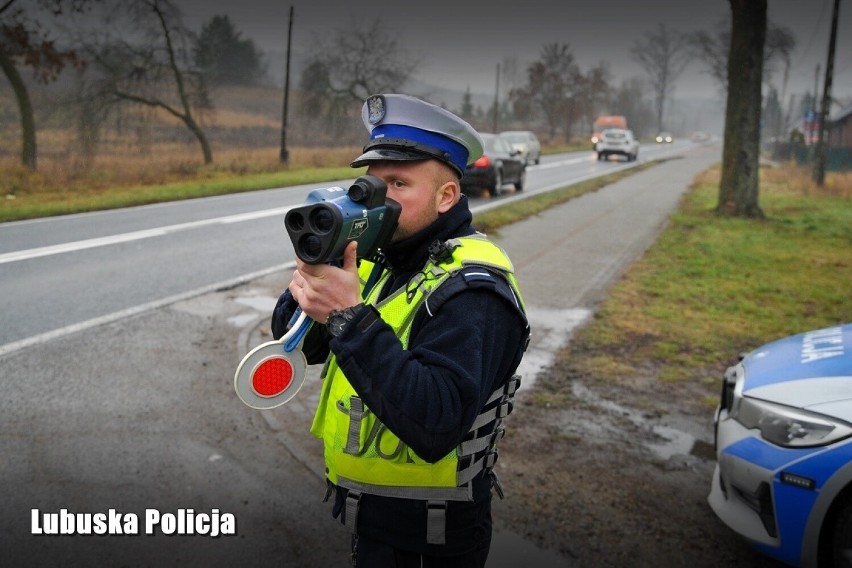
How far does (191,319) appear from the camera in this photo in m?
6.65

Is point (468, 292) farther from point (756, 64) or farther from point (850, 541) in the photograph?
point (756, 64)

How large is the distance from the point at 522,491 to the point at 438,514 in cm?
205

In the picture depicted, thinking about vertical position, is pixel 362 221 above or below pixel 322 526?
above

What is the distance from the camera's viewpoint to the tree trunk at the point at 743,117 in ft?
51.0

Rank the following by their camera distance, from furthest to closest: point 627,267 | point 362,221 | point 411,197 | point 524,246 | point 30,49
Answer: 1. point 30,49
2. point 524,246
3. point 627,267
4. point 411,197
5. point 362,221

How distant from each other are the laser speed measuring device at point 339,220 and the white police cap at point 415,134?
8.6 inches

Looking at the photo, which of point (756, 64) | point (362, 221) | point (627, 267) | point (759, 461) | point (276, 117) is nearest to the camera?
point (362, 221)

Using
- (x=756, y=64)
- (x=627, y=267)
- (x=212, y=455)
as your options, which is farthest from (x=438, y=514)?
(x=756, y=64)

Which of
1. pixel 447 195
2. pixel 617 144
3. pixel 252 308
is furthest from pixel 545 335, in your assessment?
pixel 617 144

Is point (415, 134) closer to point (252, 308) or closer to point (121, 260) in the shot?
point (252, 308)


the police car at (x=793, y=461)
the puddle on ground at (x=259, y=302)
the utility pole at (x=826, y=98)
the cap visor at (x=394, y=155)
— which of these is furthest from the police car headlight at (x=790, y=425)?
the utility pole at (x=826, y=98)

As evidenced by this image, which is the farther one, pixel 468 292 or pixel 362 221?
pixel 468 292

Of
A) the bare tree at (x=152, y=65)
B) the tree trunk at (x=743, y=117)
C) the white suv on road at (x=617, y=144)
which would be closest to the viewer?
the tree trunk at (x=743, y=117)

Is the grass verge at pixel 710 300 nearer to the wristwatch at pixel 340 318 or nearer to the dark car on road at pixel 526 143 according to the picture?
the wristwatch at pixel 340 318
